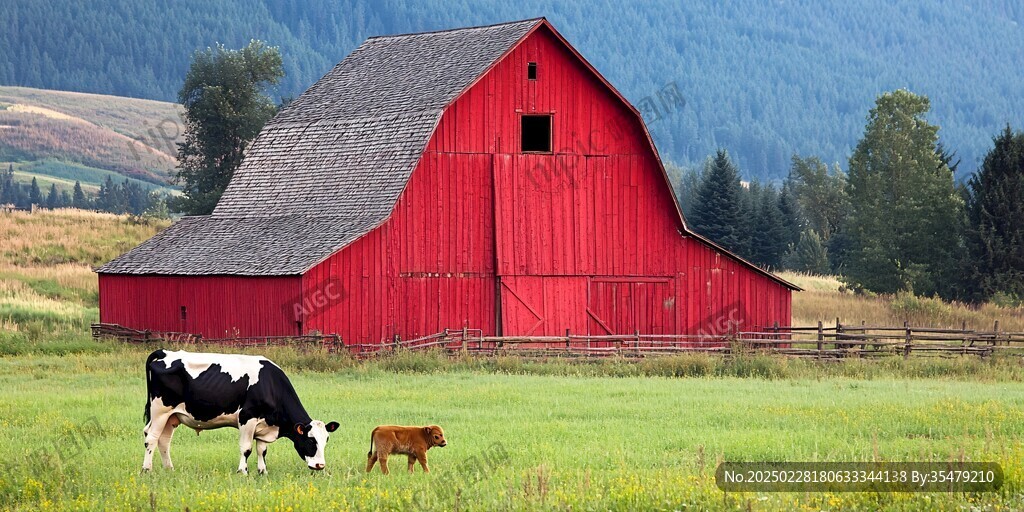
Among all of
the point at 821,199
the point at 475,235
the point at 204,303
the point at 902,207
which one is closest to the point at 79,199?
the point at 821,199

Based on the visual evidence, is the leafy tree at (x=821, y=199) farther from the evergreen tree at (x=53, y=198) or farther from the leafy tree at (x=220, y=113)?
the evergreen tree at (x=53, y=198)

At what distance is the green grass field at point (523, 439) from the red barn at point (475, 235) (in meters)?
4.96

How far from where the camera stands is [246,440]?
14703mm

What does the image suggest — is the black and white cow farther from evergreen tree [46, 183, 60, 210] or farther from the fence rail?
evergreen tree [46, 183, 60, 210]

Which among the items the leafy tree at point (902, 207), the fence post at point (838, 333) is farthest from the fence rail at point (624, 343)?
the leafy tree at point (902, 207)

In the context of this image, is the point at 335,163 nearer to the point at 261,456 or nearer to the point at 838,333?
the point at 838,333

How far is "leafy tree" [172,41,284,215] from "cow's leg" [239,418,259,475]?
49532mm

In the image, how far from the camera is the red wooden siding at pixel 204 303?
32750mm

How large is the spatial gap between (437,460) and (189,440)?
13.1 ft

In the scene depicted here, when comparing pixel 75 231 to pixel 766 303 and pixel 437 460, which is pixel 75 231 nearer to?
pixel 766 303

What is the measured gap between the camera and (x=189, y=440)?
18.2 m

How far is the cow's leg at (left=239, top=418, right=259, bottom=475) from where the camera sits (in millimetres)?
14613

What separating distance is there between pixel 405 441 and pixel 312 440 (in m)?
0.95

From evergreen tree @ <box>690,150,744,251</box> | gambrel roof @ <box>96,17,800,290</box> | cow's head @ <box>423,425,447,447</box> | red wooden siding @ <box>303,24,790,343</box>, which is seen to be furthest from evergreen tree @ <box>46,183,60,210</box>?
cow's head @ <box>423,425,447,447</box>
